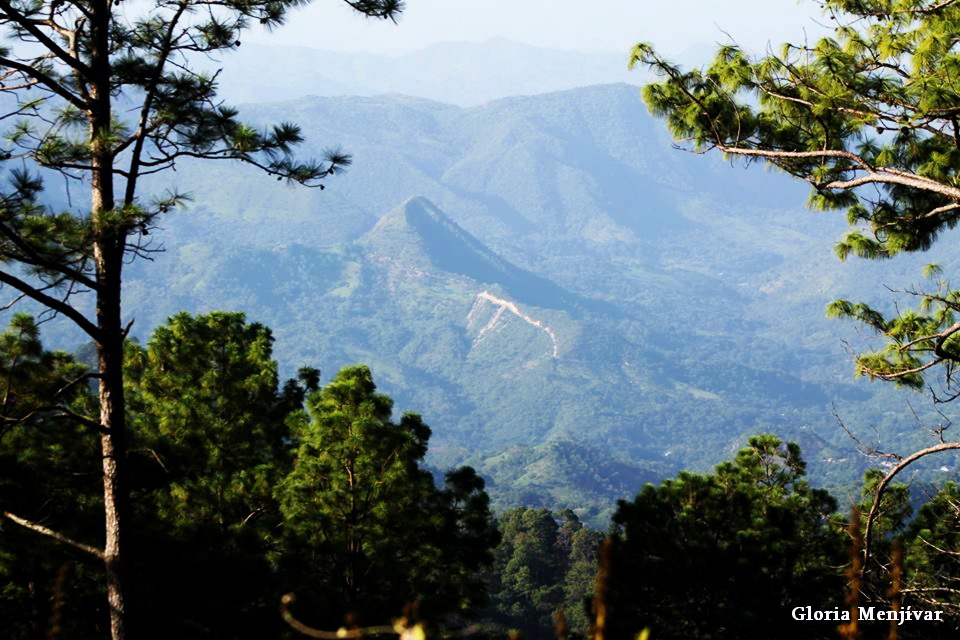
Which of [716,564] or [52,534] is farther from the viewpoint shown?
[716,564]

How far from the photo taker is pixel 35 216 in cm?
534

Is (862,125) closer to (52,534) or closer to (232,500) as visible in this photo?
(52,534)

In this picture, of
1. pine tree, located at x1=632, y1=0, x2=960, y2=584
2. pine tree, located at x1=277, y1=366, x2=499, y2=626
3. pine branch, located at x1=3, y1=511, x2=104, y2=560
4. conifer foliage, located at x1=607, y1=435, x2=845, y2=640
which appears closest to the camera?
pine branch, located at x1=3, y1=511, x2=104, y2=560

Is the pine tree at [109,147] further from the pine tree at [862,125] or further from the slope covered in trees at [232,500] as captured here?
the pine tree at [862,125]

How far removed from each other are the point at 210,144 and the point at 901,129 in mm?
5003

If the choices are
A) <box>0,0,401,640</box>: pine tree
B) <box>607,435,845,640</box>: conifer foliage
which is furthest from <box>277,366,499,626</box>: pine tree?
<box>0,0,401,640</box>: pine tree

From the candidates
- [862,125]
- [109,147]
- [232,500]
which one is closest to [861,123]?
[862,125]

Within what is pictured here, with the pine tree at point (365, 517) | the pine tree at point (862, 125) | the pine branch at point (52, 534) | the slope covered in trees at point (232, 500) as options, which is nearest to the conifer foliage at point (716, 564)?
the slope covered in trees at point (232, 500)

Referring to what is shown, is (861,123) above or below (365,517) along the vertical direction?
above

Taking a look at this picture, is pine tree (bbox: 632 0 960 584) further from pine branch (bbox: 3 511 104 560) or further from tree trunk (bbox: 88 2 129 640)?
pine branch (bbox: 3 511 104 560)

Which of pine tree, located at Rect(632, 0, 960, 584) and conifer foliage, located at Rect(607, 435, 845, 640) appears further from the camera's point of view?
conifer foliage, located at Rect(607, 435, 845, 640)

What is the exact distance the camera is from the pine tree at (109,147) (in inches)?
214

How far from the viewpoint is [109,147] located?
5.69m

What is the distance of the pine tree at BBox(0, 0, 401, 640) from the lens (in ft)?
17.8
